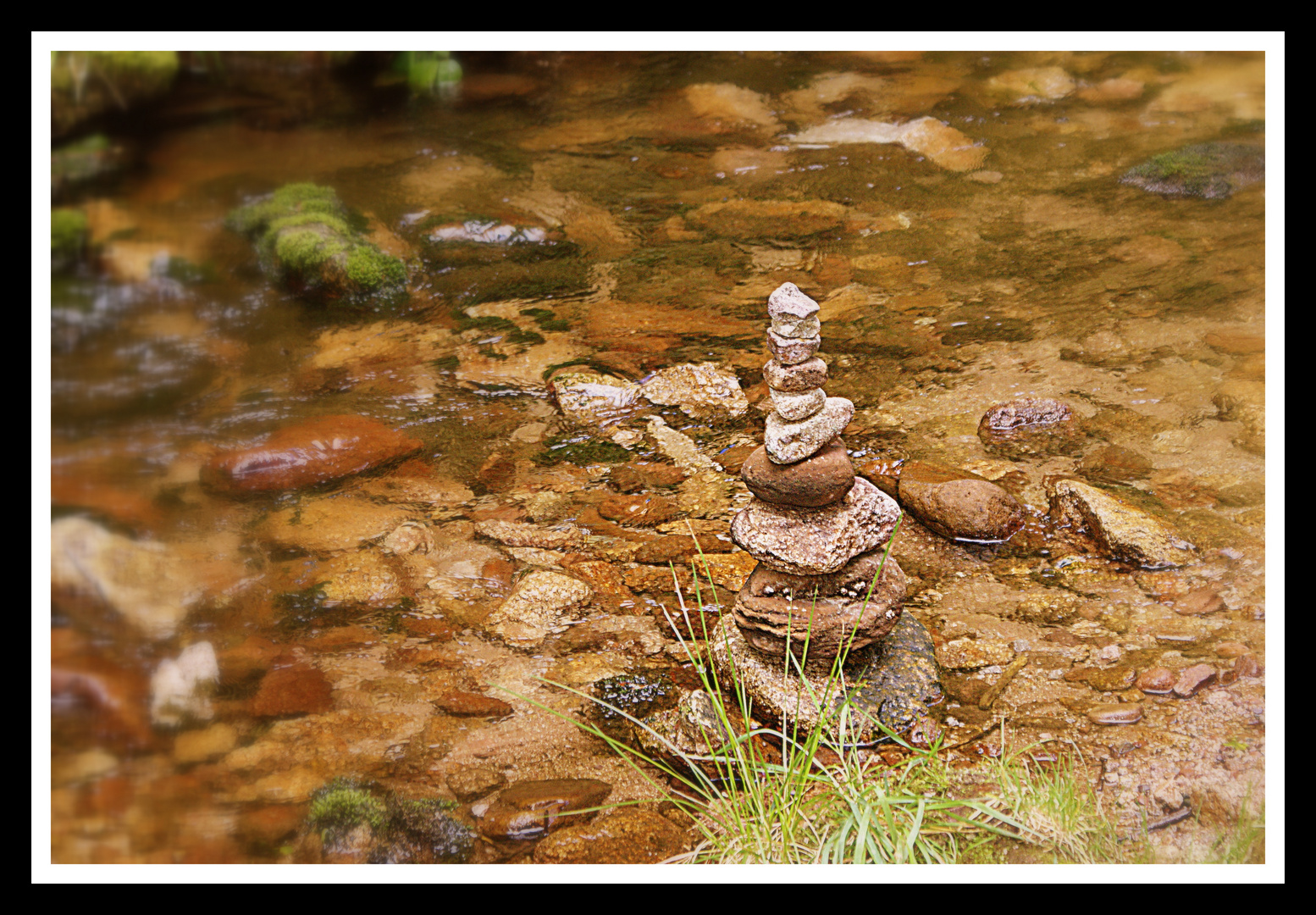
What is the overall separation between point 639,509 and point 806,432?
127cm

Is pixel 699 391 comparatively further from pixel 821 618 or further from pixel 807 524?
pixel 821 618

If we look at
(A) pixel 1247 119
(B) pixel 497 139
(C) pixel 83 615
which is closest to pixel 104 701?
(C) pixel 83 615

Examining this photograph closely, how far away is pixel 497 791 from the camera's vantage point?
2.87 metres

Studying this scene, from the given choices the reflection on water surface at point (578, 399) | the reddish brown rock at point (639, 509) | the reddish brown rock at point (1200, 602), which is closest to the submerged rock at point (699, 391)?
the reflection on water surface at point (578, 399)

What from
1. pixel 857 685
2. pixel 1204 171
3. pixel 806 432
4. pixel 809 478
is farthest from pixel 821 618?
pixel 1204 171

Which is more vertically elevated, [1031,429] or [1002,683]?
[1031,429]

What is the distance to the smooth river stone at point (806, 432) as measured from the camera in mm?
2891

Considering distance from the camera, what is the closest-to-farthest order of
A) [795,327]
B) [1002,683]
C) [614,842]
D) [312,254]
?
[614,842]
[795,327]
[1002,683]
[312,254]

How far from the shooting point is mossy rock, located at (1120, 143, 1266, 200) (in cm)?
573

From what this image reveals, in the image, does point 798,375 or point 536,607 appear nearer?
point 798,375

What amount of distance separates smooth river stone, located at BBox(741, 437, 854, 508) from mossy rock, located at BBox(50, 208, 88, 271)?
3.03m

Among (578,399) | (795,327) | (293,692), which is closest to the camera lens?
(795,327)

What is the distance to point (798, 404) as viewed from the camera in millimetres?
2867

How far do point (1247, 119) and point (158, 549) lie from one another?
6534 mm
